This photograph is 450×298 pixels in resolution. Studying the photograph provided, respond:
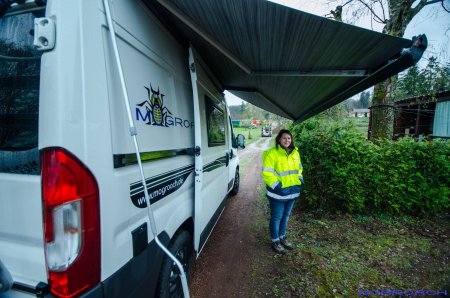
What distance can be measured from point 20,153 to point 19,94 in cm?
30

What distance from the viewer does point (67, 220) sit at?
3.67 feet

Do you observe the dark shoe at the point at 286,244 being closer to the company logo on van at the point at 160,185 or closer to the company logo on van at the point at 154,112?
the company logo on van at the point at 160,185

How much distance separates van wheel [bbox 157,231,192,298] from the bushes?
10.5 ft

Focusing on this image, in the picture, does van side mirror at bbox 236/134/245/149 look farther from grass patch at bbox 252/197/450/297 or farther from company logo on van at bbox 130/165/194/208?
company logo on van at bbox 130/165/194/208

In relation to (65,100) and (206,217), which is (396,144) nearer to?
(206,217)

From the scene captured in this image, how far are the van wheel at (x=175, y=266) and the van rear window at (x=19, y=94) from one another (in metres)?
1.24

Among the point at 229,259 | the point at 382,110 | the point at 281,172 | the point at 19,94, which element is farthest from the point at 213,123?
the point at 382,110

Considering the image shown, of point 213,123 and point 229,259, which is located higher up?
point 213,123

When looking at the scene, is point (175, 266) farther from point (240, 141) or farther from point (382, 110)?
point (382, 110)

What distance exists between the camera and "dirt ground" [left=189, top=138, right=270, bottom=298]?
278 cm

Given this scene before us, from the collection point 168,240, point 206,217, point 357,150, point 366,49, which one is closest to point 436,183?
point 357,150

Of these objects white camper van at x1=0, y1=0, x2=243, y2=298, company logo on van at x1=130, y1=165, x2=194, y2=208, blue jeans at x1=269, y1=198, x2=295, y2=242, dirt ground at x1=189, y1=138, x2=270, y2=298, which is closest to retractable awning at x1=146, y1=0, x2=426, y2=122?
white camper van at x1=0, y1=0, x2=243, y2=298

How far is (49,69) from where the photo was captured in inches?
42.3

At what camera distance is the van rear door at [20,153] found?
3.76ft
